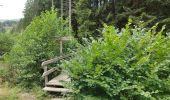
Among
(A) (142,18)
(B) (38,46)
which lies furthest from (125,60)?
(A) (142,18)

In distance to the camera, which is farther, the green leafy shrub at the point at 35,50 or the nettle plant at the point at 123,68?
the green leafy shrub at the point at 35,50

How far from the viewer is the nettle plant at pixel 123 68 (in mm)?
5871

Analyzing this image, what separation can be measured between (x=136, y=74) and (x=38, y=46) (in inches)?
227

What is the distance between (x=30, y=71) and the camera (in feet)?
36.4

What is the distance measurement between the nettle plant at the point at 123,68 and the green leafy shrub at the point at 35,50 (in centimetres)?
495

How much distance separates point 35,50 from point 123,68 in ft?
19.0

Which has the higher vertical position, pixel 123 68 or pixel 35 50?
pixel 123 68

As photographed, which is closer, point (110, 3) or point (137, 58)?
point (137, 58)

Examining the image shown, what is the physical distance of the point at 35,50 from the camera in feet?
36.6

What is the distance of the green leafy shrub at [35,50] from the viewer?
11.0 metres

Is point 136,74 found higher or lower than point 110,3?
lower

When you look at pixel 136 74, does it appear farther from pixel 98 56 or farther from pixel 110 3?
pixel 110 3

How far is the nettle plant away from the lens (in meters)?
5.87

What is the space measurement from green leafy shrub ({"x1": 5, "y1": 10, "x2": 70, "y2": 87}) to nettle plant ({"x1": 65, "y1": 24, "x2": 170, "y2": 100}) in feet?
16.2
